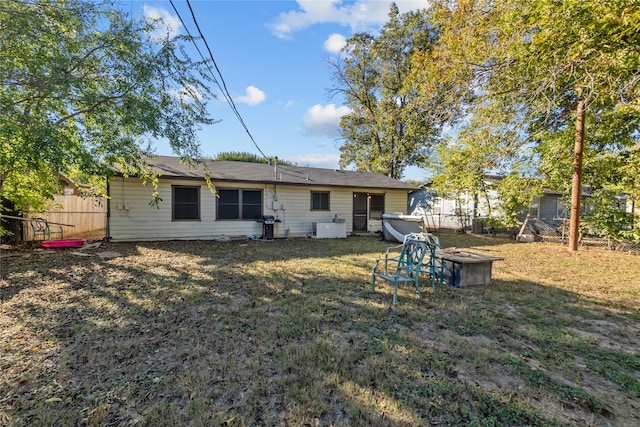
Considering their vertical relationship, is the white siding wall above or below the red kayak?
above

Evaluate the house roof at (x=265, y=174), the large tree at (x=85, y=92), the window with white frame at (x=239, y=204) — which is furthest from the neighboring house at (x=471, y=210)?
the large tree at (x=85, y=92)

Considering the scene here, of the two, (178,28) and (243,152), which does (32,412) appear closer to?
(178,28)

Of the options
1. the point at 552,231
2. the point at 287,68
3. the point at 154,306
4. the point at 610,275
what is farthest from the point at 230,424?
the point at 552,231

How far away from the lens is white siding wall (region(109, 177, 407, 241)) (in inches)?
377

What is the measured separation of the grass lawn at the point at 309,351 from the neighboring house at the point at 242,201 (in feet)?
14.0

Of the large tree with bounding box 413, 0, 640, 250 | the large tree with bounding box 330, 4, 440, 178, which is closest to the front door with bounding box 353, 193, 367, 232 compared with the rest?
the large tree with bounding box 413, 0, 640, 250

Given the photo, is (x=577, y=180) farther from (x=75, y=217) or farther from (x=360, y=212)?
(x=75, y=217)

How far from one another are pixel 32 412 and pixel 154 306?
2083mm

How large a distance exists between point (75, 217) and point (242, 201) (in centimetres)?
672

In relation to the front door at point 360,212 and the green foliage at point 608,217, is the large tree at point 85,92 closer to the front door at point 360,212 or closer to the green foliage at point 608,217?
the front door at point 360,212

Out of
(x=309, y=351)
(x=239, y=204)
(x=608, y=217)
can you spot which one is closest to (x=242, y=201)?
(x=239, y=204)

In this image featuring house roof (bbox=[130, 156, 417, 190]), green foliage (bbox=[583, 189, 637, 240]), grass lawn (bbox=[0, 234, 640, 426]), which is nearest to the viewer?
grass lawn (bbox=[0, 234, 640, 426])

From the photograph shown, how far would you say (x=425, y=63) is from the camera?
7.68 meters

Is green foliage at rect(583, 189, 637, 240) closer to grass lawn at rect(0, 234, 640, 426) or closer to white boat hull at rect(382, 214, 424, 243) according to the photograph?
grass lawn at rect(0, 234, 640, 426)
